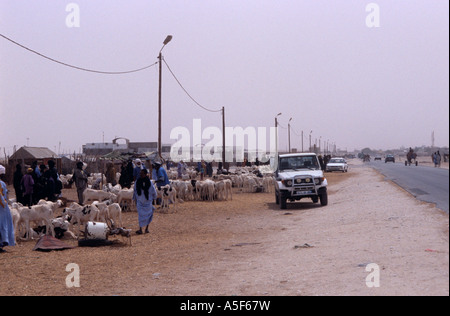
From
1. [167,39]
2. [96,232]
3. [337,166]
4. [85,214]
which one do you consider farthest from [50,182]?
[337,166]

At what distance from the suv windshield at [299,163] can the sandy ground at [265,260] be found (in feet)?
15.9

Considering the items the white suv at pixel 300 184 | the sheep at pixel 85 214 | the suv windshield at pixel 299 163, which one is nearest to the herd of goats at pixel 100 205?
the sheep at pixel 85 214

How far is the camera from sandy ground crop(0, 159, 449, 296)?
6.40 metres

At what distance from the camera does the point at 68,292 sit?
7504mm

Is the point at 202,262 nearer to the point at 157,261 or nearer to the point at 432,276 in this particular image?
the point at 157,261

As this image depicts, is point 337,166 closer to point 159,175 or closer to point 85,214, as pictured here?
point 159,175

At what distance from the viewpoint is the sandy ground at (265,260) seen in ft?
21.0

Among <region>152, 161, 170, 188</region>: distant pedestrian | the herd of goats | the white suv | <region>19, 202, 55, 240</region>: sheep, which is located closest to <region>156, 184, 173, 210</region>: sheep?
the herd of goats

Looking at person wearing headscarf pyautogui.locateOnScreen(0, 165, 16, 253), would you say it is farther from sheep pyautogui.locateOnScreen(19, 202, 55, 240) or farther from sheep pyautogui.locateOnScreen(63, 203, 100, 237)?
sheep pyautogui.locateOnScreen(63, 203, 100, 237)

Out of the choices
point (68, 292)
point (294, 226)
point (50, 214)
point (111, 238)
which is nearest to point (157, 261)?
point (68, 292)

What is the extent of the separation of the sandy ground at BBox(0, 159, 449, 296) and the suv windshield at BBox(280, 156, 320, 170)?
483cm

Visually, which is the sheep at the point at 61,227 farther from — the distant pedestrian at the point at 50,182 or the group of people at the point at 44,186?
the distant pedestrian at the point at 50,182

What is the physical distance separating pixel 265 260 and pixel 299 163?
10.8m
